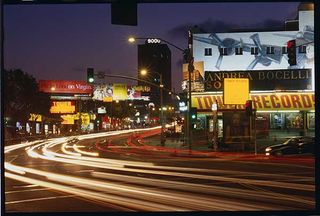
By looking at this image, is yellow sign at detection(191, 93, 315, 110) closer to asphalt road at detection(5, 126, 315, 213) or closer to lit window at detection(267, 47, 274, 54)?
lit window at detection(267, 47, 274, 54)

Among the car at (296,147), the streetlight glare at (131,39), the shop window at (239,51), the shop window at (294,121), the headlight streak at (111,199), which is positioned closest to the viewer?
the headlight streak at (111,199)

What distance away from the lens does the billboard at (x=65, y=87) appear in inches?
3511

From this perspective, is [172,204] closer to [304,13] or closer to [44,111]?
[304,13]

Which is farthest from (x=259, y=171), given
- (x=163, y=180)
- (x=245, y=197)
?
(x=245, y=197)

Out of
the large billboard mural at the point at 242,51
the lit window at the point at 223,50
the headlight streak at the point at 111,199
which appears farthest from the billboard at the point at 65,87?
the headlight streak at the point at 111,199

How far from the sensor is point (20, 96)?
75.9 meters

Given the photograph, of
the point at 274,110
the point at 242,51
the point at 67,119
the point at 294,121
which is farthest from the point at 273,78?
the point at 67,119

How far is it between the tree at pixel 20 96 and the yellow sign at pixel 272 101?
93.3ft

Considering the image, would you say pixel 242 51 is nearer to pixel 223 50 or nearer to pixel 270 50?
pixel 223 50

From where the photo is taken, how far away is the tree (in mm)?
73875

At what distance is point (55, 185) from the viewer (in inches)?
767

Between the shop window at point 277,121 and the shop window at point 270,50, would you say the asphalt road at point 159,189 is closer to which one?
the shop window at point 277,121

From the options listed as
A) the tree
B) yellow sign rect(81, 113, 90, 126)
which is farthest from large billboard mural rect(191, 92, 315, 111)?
yellow sign rect(81, 113, 90, 126)

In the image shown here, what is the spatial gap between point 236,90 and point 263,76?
1916cm
